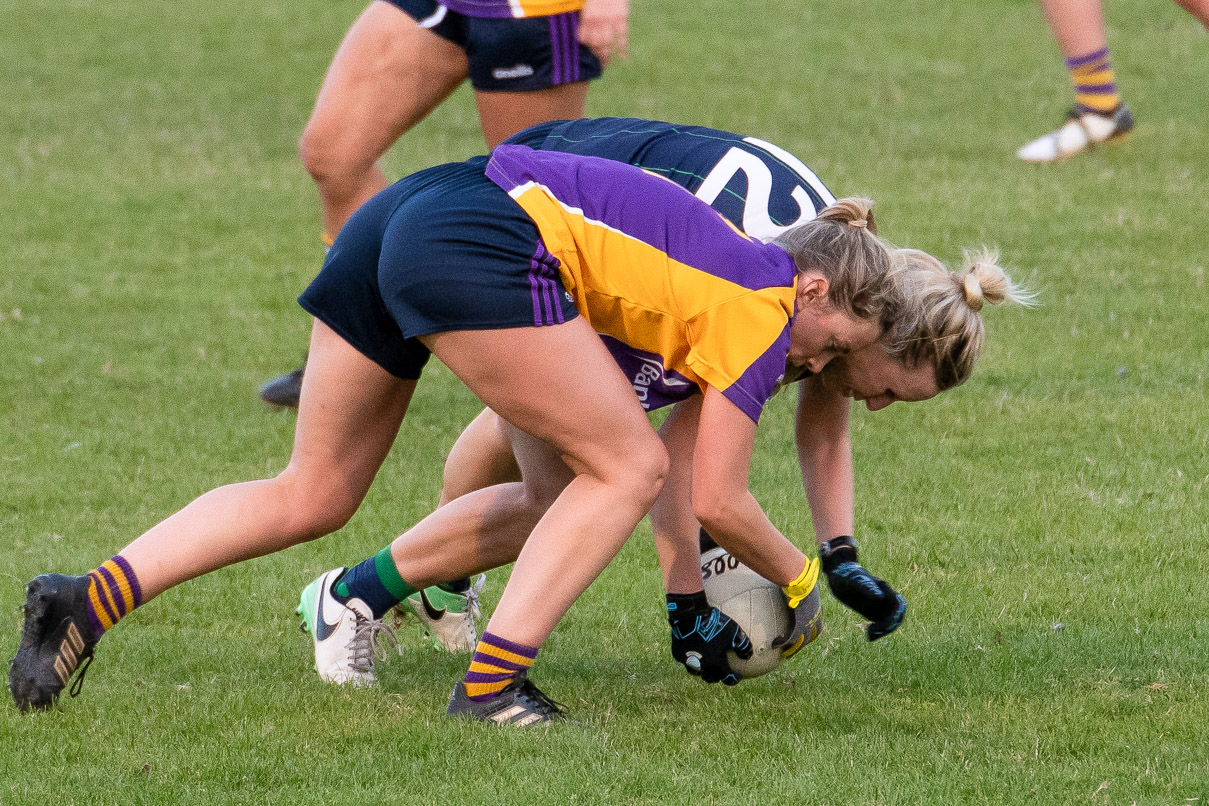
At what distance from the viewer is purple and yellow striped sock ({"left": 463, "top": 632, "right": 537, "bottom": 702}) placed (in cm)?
397

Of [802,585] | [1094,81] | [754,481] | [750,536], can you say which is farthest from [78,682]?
[1094,81]

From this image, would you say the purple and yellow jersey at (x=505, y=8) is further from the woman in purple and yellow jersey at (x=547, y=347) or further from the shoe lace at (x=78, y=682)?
the shoe lace at (x=78, y=682)

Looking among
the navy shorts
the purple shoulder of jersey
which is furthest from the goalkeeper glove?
the navy shorts

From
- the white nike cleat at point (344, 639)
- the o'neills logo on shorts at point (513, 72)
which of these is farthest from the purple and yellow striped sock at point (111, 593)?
the o'neills logo on shorts at point (513, 72)

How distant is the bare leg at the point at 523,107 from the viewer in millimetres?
6223

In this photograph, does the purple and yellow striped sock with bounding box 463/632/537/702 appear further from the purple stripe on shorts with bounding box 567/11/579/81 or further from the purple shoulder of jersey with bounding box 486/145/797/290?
the purple stripe on shorts with bounding box 567/11/579/81

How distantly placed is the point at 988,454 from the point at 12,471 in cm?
395

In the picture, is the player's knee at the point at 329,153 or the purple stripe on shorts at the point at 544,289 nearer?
the purple stripe on shorts at the point at 544,289

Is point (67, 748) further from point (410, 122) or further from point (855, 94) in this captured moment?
point (855, 94)

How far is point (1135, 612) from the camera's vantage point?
5031 mm

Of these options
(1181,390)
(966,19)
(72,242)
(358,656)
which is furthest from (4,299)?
(966,19)

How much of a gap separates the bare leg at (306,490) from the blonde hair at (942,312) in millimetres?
1261

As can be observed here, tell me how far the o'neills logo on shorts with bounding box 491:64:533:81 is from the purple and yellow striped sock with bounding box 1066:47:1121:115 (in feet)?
19.2

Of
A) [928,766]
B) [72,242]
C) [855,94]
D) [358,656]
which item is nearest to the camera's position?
[928,766]
